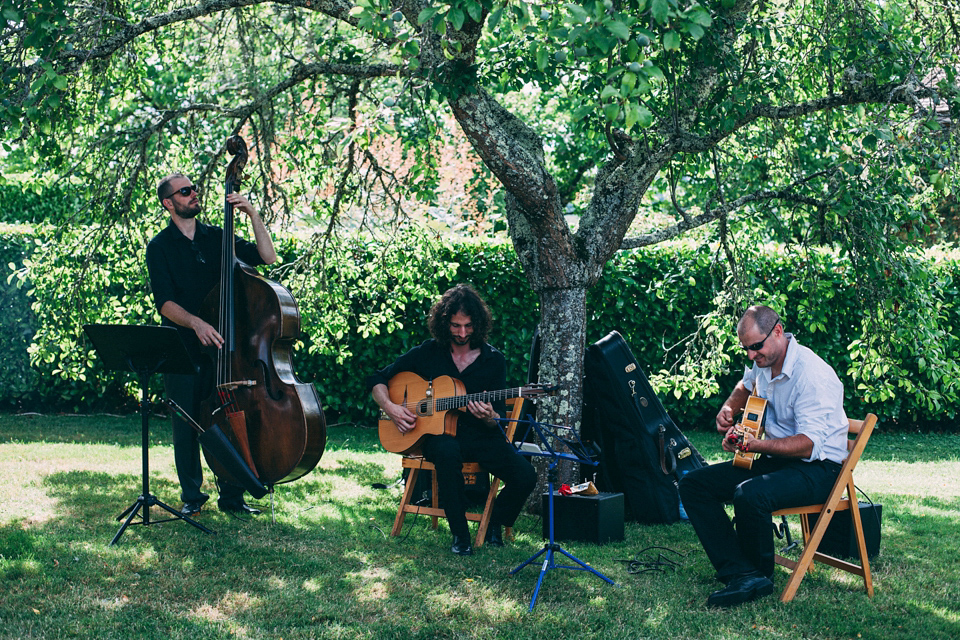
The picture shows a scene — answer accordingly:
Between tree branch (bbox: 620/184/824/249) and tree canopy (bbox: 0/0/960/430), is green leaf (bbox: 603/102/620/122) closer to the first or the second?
tree canopy (bbox: 0/0/960/430)

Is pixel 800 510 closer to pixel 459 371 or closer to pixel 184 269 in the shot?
pixel 459 371

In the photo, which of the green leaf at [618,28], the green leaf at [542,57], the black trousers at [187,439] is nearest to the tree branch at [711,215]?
the black trousers at [187,439]

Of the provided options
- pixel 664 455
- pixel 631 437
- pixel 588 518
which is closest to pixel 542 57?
pixel 588 518

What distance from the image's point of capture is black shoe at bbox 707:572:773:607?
382 centimetres

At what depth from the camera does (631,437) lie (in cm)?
533

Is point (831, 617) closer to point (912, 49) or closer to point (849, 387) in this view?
point (912, 49)

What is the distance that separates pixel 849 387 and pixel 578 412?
4.81m

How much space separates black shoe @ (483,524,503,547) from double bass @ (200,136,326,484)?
1072mm

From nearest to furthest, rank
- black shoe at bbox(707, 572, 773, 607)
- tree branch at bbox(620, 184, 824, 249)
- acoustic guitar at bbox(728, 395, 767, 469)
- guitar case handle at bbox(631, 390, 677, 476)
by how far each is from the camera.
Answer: black shoe at bbox(707, 572, 773, 607)
acoustic guitar at bbox(728, 395, 767, 469)
guitar case handle at bbox(631, 390, 677, 476)
tree branch at bbox(620, 184, 824, 249)

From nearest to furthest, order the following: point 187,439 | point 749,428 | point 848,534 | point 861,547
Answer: point 861,547, point 749,428, point 848,534, point 187,439

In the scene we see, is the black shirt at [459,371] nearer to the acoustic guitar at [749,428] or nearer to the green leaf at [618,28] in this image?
the acoustic guitar at [749,428]

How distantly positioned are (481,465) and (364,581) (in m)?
1.02

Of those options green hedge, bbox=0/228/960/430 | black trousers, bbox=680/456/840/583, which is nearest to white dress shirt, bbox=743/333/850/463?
black trousers, bbox=680/456/840/583

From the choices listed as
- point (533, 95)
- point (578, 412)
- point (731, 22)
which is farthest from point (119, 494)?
point (533, 95)
